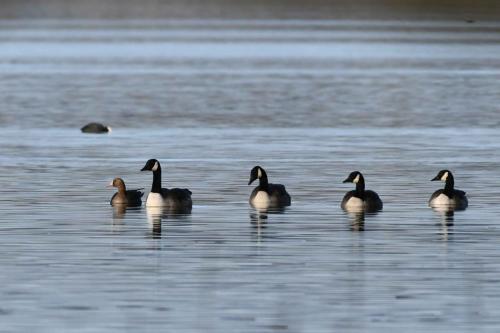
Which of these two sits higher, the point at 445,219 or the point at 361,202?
the point at 361,202

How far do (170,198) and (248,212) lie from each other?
133 cm

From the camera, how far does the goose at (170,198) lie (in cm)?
3030

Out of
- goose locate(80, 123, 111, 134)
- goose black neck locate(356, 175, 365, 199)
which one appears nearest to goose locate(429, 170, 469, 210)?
goose black neck locate(356, 175, 365, 199)

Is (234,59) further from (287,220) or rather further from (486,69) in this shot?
(287,220)

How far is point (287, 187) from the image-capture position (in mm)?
34406

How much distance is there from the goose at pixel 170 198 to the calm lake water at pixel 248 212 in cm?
34

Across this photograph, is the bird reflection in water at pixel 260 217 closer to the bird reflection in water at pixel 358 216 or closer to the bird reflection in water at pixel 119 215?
the bird reflection in water at pixel 358 216

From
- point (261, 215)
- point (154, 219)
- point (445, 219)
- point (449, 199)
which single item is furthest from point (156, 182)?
point (445, 219)

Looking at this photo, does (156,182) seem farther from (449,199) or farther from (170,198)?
(449,199)

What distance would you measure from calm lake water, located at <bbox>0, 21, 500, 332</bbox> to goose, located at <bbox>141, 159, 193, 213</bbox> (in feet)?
1.10

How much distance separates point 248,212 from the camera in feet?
99.2

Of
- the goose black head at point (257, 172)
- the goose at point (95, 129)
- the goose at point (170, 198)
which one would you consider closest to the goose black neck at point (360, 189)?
the goose black head at point (257, 172)

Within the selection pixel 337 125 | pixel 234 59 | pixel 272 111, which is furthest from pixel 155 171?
pixel 234 59

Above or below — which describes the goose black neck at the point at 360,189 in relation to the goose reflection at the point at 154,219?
above
